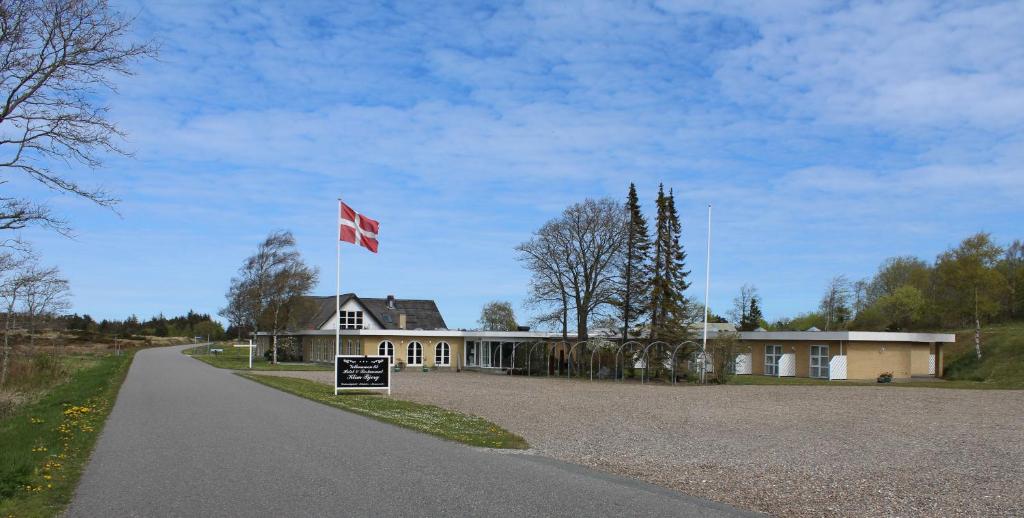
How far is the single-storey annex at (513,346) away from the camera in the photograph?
1676 inches

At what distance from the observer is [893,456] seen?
12.8 meters

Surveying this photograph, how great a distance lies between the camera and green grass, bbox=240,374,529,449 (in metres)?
14.1

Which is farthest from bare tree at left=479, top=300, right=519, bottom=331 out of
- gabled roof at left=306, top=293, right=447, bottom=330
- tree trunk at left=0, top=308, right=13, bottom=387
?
tree trunk at left=0, top=308, right=13, bottom=387

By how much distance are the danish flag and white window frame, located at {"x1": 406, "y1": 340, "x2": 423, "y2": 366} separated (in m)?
25.9

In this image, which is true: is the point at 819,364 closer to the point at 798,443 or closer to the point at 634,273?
the point at 634,273

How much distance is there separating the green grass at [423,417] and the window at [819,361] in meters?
26.2

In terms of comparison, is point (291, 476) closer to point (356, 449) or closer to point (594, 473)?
point (356, 449)

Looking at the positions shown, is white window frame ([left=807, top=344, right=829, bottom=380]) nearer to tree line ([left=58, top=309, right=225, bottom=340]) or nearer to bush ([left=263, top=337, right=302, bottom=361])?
bush ([left=263, top=337, right=302, bottom=361])

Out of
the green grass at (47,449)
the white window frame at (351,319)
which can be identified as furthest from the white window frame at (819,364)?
the green grass at (47,449)

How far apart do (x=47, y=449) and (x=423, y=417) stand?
8022 millimetres

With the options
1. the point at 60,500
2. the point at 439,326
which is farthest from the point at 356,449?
the point at 439,326

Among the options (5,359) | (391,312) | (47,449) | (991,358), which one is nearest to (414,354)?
(391,312)

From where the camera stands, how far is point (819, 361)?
4306cm

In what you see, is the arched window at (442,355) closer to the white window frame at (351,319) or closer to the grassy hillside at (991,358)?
the white window frame at (351,319)
